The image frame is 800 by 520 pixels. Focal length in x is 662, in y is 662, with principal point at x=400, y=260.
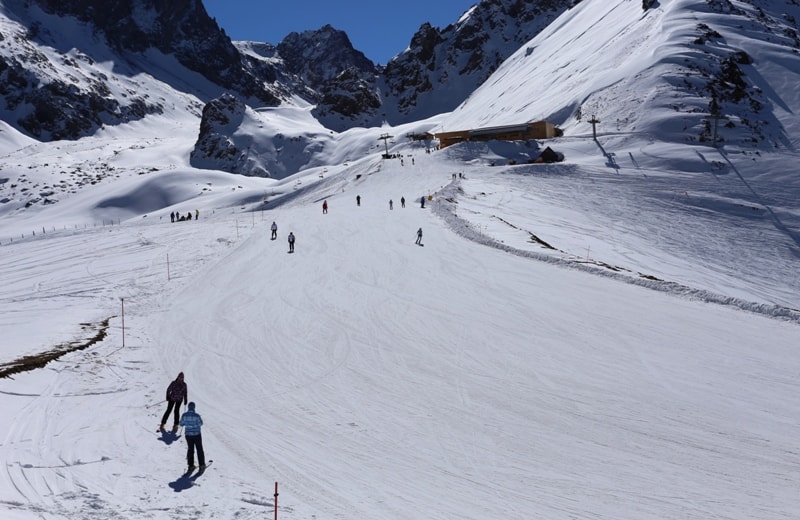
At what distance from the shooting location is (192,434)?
1175cm

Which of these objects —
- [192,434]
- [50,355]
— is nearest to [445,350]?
[192,434]

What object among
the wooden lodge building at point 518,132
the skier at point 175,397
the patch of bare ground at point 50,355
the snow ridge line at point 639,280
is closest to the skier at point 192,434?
the skier at point 175,397

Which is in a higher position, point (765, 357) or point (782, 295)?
point (765, 357)

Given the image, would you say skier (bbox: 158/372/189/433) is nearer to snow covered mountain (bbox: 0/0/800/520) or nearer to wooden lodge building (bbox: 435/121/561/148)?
snow covered mountain (bbox: 0/0/800/520)

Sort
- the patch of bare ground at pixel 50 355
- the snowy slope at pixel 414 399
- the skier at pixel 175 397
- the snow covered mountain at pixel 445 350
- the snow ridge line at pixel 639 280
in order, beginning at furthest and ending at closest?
the snow ridge line at pixel 639 280, the patch of bare ground at pixel 50 355, the skier at pixel 175 397, the snow covered mountain at pixel 445 350, the snowy slope at pixel 414 399

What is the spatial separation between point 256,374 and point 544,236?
2456 centimetres

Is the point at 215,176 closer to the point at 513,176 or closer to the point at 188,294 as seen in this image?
the point at 513,176

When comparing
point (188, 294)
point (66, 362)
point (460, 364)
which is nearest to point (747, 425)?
point (460, 364)

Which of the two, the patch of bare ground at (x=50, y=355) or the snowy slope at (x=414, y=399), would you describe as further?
the patch of bare ground at (x=50, y=355)

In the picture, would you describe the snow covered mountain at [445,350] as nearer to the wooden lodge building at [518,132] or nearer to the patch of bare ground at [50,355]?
the patch of bare ground at [50,355]

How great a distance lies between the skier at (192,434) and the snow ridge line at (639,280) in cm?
1892

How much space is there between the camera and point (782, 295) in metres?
35.4

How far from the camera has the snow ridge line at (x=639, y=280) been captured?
2245 centimetres

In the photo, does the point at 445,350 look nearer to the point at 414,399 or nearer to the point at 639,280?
the point at 414,399
